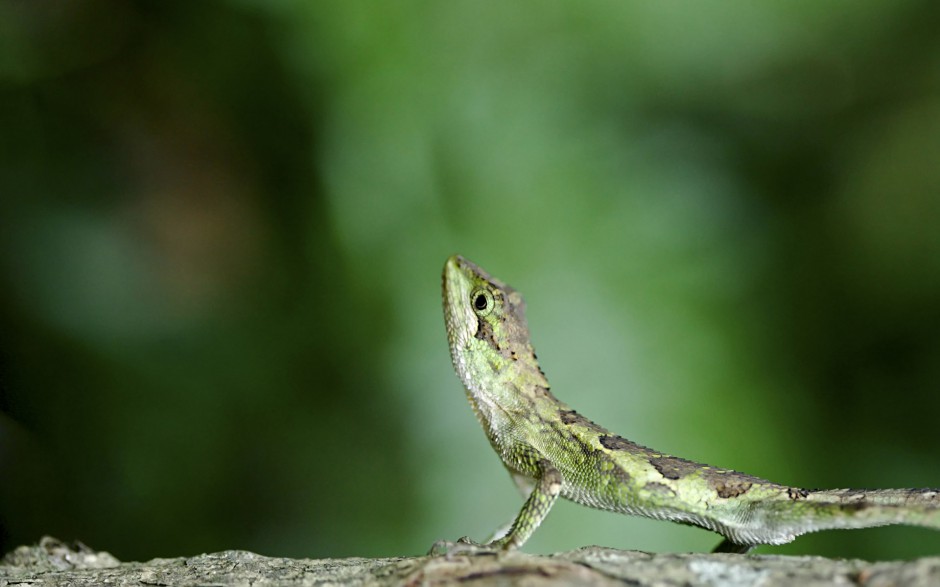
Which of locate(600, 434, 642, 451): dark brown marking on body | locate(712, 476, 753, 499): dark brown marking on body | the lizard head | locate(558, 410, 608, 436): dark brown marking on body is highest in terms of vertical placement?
the lizard head

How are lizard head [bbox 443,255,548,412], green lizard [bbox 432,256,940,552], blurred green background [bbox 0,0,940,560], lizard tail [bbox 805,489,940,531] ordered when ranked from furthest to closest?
blurred green background [bbox 0,0,940,560]
lizard head [bbox 443,255,548,412]
green lizard [bbox 432,256,940,552]
lizard tail [bbox 805,489,940,531]

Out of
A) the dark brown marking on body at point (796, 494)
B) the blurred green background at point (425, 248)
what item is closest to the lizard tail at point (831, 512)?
the dark brown marking on body at point (796, 494)

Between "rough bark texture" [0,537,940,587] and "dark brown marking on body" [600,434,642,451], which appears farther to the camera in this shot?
"dark brown marking on body" [600,434,642,451]

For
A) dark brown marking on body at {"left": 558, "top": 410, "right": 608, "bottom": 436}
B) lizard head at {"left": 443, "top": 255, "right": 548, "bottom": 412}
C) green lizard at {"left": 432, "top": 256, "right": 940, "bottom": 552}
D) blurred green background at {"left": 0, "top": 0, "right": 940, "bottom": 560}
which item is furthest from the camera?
blurred green background at {"left": 0, "top": 0, "right": 940, "bottom": 560}

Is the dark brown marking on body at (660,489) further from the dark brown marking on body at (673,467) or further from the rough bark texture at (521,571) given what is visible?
the rough bark texture at (521,571)

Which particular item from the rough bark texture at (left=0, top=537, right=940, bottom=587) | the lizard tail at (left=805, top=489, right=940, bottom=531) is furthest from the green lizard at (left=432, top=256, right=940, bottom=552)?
the rough bark texture at (left=0, top=537, right=940, bottom=587)

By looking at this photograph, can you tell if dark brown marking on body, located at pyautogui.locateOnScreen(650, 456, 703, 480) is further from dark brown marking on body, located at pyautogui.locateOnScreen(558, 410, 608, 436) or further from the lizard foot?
the lizard foot

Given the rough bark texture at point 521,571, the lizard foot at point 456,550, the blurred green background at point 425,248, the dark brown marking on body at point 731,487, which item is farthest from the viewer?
the blurred green background at point 425,248

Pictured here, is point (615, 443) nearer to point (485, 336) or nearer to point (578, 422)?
point (578, 422)
